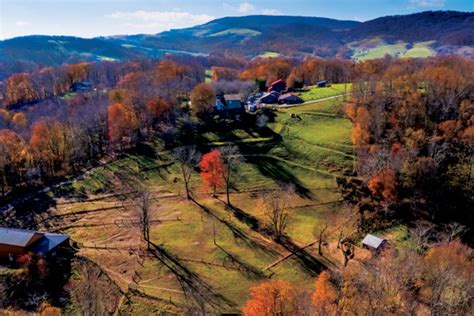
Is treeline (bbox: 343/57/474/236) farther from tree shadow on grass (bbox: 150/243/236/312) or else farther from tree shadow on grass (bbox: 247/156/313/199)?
tree shadow on grass (bbox: 150/243/236/312)

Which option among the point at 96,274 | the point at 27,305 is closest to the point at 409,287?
the point at 96,274

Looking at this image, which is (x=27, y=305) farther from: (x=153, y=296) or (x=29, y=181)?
(x=29, y=181)

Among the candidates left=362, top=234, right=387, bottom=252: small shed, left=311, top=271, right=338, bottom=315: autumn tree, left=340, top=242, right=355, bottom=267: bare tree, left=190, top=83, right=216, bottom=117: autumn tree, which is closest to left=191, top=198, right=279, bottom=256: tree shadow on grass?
left=340, top=242, right=355, bottom=267: bare tree

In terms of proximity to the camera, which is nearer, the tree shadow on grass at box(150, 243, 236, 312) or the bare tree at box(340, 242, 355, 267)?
the tree shadow on grass at box(150, 243, 236, 312)

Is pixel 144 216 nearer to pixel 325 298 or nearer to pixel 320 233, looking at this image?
pixel 320 233

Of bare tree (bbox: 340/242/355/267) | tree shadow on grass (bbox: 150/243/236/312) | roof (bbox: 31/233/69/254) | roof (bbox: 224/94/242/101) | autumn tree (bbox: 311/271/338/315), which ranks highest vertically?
roof (bbox: 224/94/242/101)
